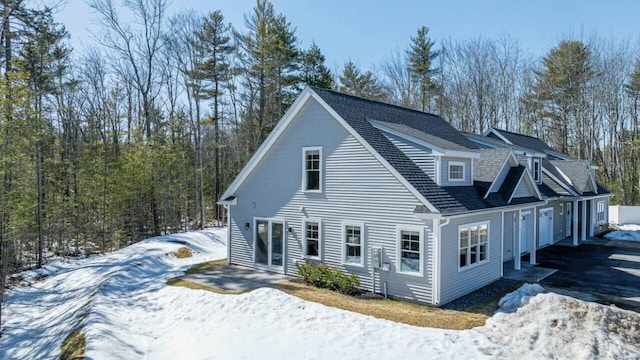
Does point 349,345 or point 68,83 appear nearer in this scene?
point 349,345

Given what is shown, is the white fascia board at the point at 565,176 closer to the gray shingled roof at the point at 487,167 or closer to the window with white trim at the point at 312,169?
the gray shingled roof at the point at 487,167

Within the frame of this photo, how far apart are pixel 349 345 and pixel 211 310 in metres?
4.16

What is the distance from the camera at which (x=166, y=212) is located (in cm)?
2434

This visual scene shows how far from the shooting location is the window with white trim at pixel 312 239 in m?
12.5

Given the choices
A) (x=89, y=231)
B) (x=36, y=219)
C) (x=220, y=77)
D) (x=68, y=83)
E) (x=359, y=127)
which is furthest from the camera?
(x=220, y=77)

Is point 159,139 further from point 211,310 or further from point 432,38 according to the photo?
point 432,38

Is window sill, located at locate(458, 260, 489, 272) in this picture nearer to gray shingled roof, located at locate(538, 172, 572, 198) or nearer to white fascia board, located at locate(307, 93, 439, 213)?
white fascia board, located at locate(307, 93, 439, 213)

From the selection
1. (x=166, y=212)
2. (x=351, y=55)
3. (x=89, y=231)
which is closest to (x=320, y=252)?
(x=166, y=212)

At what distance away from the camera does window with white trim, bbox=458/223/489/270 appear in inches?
429

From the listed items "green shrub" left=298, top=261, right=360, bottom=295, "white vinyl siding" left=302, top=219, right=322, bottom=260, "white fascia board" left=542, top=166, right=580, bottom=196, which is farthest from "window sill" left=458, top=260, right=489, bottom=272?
"white fascia board" left=542, top=166, right=580, bottom=196

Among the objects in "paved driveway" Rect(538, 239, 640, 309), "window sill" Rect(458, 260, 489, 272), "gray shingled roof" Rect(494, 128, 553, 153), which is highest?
"gray shingled roof" Rect(494, 128, 553, 153)

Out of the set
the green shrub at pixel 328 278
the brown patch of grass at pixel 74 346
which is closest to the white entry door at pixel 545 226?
the green shrub at pixel 328 278

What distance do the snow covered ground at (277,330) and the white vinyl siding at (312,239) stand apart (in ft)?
7.88

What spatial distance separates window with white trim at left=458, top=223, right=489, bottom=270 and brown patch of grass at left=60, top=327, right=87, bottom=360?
9.39 m
